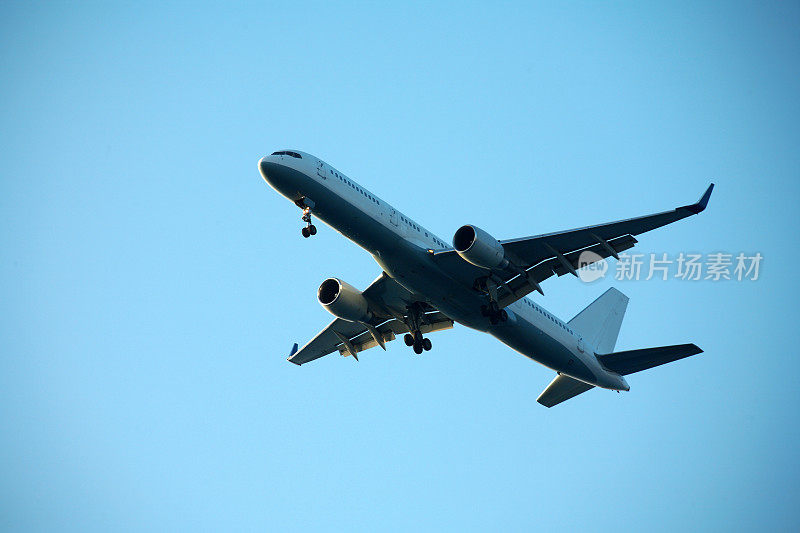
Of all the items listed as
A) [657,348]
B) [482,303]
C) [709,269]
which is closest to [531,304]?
[482,303]

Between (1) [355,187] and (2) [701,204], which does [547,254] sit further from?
(1) [355,187]

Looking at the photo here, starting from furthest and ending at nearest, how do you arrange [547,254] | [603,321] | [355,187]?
[603,321] → [547,254] → [355,187]

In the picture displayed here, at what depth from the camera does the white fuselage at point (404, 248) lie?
91.7ft

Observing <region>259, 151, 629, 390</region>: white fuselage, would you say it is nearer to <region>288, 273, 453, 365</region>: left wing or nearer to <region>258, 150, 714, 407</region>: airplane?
<region>258, 150, 714, 407</region>: airplane

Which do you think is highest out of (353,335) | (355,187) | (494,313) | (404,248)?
(355,187)

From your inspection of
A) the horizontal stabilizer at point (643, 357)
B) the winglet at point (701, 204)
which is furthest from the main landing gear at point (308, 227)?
the horizontal stabilizer at point (643, 357)

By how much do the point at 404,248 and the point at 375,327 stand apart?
23.7 ft

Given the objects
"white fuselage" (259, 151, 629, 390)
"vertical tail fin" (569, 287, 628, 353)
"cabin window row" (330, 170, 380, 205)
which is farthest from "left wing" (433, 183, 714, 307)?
"vertical tail fin" (569, 287, 628, 353)

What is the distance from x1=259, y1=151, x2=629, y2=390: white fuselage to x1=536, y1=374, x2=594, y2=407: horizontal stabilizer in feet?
12.1

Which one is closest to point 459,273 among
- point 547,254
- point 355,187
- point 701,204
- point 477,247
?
point 477,247

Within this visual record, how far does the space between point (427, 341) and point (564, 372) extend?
593 centimetres

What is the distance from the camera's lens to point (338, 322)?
3678cm

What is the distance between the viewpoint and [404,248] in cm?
2895

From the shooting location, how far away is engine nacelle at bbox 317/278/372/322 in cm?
3231
